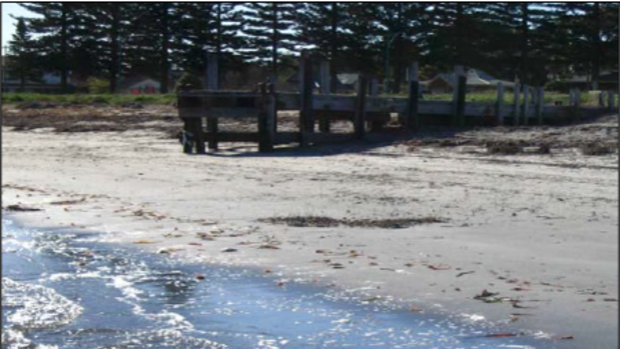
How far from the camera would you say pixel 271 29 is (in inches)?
1127

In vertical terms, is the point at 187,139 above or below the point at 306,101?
below

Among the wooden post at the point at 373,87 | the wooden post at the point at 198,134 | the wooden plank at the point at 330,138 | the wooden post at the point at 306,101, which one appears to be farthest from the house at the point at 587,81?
the wooden post at the point at 198,134

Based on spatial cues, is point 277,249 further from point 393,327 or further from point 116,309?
point 393,327

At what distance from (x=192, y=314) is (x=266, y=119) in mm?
15166

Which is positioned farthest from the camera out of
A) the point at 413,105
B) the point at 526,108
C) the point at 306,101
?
the point at 526,108

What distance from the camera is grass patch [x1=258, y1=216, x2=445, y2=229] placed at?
415 inches

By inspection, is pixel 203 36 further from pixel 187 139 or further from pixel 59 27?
pixel 187 139

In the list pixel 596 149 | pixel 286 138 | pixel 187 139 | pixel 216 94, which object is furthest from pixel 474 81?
pixel 596 149

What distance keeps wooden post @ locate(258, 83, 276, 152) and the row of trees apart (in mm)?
5118

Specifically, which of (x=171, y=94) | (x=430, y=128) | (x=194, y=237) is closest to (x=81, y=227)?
(x=194, y=237)

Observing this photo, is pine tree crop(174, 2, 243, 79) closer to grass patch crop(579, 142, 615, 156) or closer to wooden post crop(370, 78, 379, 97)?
wooden post crop(370, 78, 379, 97)

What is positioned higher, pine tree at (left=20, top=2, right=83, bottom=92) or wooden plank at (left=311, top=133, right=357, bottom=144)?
pine tree at (left=20, top=2, right=83, bottom=92)

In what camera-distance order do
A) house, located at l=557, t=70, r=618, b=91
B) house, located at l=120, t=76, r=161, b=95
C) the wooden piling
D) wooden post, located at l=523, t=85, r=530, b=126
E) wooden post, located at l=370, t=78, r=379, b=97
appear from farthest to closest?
house, located at l=557, t=70, r=618, b=91, house, located at l=120, t=76, r=161, b=95, wooden post, located at l=523, t=85, r=530, b=126, wooden post, located at l=370, t=78, r=379, b=97, the wooden piling

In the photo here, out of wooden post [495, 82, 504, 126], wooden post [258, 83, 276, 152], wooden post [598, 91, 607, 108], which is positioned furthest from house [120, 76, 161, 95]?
wooden post [598, 91, 607, 108]
